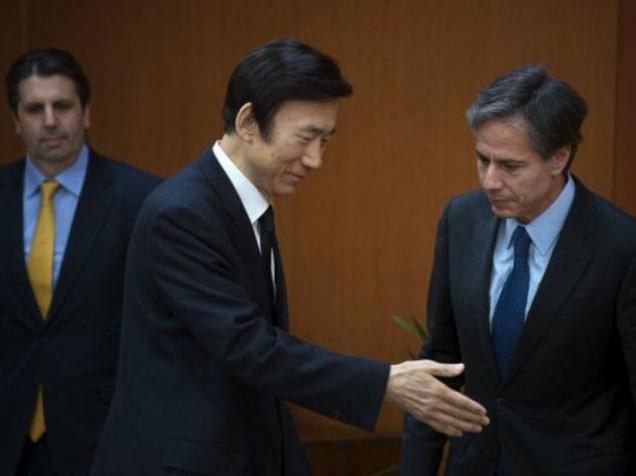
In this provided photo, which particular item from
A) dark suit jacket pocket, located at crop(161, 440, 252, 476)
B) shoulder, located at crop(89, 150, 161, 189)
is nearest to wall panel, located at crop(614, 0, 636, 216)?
shoulder, located at crop(89, 150, 161, 189)

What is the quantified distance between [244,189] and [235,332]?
0.35 metres

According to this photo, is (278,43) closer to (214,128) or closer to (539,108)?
(539,108)

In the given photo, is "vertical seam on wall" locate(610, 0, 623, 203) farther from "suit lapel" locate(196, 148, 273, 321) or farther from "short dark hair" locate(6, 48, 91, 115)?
"suit lapel" locate(196, 148, 273, 321)

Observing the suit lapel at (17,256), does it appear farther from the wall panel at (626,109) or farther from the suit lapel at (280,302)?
the wall panel at (626,109)

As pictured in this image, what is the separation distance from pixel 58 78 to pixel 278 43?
150 centimetres

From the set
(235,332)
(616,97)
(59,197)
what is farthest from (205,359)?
(616,97)

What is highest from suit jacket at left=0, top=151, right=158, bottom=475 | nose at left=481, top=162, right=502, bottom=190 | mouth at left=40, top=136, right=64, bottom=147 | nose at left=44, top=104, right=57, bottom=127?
nose at left=44, top=104, right=57, bottom=127

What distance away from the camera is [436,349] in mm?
3711

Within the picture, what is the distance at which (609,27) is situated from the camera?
229 inches

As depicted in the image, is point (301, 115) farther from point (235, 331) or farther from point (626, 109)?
point (626, 109)

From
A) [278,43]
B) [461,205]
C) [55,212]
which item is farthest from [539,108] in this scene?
[55,212]

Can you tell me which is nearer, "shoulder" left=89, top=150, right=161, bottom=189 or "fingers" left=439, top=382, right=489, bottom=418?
"fingers" left=439, top=382, right=489, bottom=418

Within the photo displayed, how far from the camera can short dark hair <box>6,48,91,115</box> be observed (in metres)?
4.67

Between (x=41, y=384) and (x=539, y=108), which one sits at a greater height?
(x=539, y=108)
